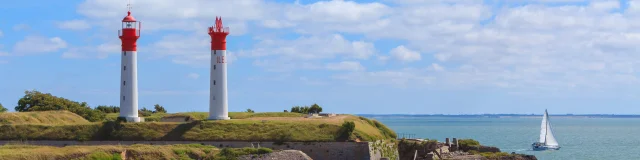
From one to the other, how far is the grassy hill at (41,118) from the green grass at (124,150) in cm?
1014

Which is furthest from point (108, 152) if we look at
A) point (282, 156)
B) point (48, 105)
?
point (48, 105)

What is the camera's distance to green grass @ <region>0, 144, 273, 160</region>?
163 feet

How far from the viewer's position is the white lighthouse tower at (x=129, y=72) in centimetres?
6162

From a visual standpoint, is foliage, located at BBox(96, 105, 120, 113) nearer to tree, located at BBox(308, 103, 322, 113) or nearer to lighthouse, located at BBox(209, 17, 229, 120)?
tree, located at BBox(308, 103, 322, 113)

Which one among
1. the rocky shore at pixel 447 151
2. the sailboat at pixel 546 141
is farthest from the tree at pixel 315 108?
the sailboat at pixel 546 141

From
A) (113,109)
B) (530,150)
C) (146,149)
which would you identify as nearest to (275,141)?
(146,149)

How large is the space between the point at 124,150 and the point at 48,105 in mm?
27472

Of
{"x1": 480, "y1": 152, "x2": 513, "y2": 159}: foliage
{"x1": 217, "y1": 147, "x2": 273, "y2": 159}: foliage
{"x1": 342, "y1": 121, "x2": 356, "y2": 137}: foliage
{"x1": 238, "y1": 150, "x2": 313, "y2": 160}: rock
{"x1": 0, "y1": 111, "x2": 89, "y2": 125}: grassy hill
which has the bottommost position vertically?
{"x1": 480, "y1": 152, "x2": 513, "y2": 159}: foliage

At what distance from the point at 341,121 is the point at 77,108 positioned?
27.5m

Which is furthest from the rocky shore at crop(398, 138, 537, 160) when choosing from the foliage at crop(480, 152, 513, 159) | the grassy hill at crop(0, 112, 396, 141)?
the grassy hill at crop(0, 112, 396, 141)

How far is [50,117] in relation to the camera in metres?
67.4

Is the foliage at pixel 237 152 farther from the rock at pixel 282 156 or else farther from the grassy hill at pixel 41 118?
the grassy hill at pixel 41 118

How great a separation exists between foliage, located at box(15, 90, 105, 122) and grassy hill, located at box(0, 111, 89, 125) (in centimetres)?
558

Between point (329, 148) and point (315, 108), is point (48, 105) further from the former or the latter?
point (329, 148)
